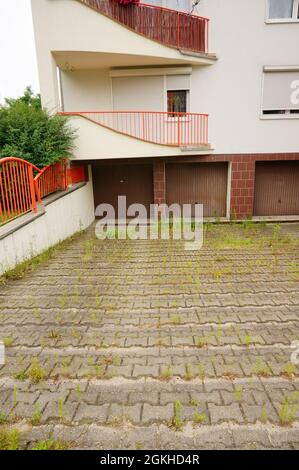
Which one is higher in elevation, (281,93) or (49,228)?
(281,93)

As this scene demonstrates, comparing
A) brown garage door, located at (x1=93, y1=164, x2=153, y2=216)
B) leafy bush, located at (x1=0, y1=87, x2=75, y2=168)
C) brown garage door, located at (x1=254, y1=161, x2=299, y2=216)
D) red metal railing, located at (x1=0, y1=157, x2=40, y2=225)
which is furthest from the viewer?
brown garage door, located at (x1=93, y1=164, x2=153, y2=216)

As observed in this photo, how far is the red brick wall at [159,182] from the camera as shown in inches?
403

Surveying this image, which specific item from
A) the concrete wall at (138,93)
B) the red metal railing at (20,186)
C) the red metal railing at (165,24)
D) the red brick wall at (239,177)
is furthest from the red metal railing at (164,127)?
the red metal railing at (20,186)

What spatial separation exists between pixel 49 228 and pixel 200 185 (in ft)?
20.0

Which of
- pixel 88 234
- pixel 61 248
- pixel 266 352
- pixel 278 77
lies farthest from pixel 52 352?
pixel 278 77

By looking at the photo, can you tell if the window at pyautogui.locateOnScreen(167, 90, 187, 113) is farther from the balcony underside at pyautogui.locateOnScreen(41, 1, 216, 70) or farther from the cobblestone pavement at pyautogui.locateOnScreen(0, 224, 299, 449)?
the cobblestone pavement at pyautogui.locateOnScreen(0, 224, 299, 449)

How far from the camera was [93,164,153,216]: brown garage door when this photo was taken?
10.9 m

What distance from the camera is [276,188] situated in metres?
10.8

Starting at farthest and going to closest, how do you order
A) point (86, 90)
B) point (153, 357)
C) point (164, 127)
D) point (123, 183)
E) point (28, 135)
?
1. point (123, 183)
2. point (86, 90)
3. point (164, 127)
4. point (28, 135)
5. point (153, 357)

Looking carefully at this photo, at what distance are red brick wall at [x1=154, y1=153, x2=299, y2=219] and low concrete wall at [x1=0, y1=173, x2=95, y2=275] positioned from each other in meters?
2.57

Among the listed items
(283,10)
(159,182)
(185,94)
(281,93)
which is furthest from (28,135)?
(283,10)

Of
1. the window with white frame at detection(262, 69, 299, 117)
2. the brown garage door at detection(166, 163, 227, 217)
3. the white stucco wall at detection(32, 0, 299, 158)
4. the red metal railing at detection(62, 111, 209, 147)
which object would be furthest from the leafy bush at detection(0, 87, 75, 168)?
the window with white frame at detection(262, 69, 299, 117)

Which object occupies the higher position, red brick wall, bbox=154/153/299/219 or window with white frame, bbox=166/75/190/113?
window with white frame, bbox=166/75/190/113

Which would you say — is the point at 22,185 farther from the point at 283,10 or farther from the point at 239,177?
the point at 283,10
